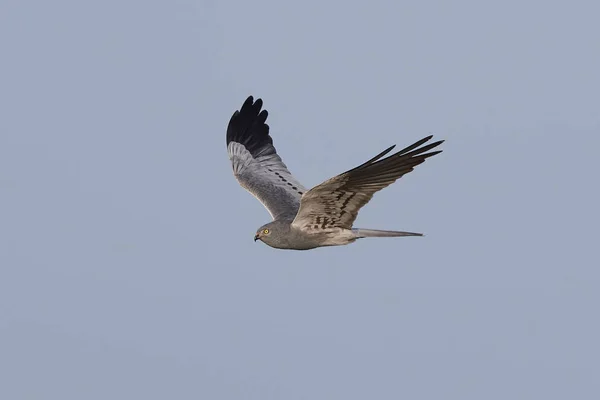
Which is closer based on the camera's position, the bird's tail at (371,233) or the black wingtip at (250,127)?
the bird's tail at (371,233)

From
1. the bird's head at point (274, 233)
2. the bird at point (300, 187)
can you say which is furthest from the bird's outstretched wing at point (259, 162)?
the bird's head at point (274, 233)

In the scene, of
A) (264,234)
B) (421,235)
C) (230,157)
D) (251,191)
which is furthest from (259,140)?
(421,235)

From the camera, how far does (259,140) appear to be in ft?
65.4

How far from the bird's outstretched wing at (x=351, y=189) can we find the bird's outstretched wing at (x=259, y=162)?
7.32 feet

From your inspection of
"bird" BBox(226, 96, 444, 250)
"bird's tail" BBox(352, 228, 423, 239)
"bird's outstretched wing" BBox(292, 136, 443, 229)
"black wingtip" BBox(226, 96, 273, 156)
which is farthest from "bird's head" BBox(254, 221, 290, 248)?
"black wingtip" BBox(226, 96, 273, 156)

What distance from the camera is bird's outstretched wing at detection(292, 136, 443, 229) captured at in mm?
12836

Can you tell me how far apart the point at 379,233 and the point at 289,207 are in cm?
247

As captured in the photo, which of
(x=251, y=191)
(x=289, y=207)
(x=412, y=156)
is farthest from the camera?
(x=251, y=191)

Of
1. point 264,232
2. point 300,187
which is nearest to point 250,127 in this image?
point 300,187

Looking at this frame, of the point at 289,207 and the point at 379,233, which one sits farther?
the point at 289,207

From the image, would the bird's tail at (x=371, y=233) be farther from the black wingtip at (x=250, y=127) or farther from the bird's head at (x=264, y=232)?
the black wingtip at (x=250, y=127)

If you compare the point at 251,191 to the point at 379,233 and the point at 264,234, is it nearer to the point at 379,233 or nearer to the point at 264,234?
the point at 264,234

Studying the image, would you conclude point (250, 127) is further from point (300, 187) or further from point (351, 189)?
point (351, 189)

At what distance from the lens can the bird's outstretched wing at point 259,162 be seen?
1766 centimetres
